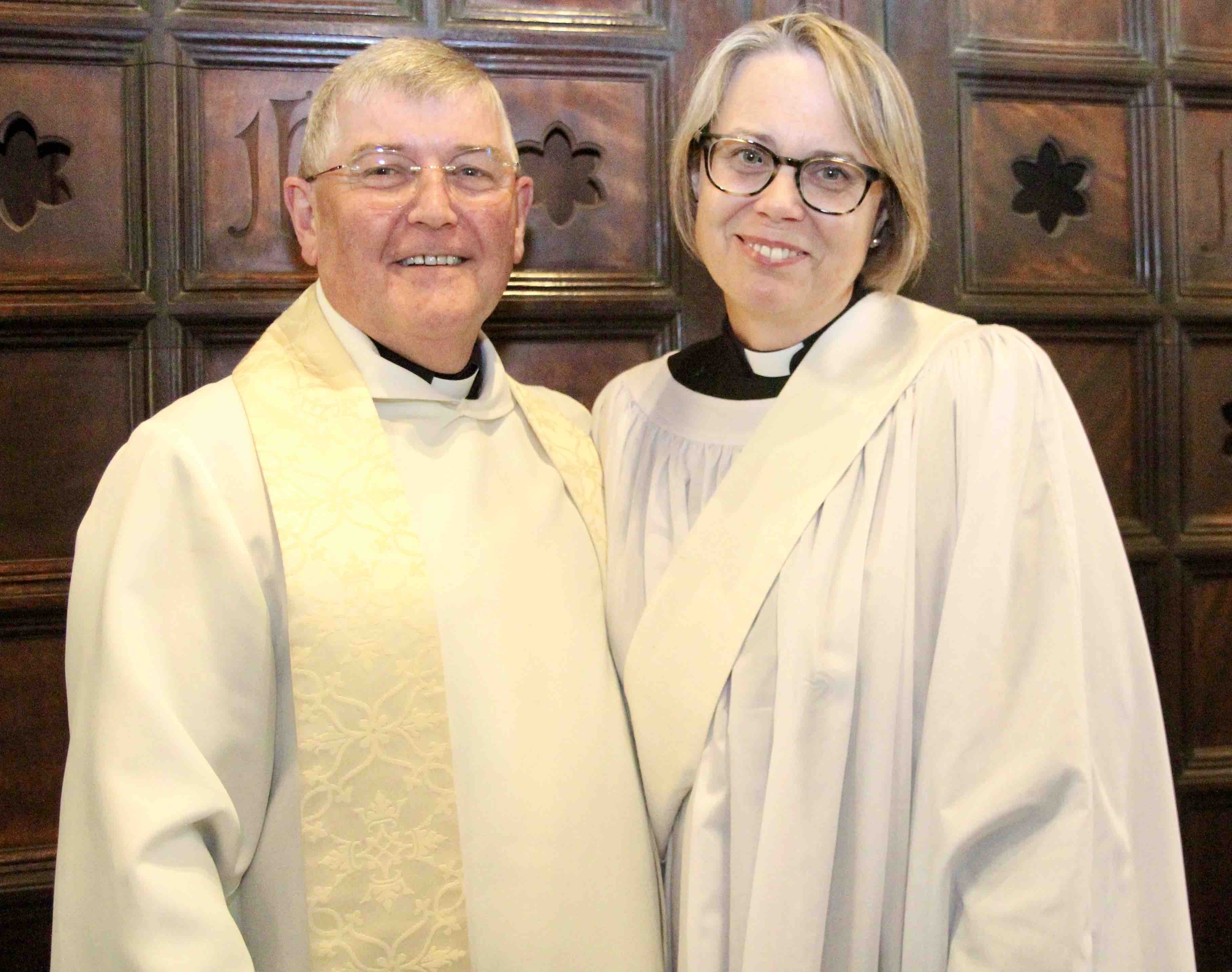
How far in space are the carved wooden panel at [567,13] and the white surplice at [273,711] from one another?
73 cm

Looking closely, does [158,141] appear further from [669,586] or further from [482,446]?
[669,586]

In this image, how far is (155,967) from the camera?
141 centimetres

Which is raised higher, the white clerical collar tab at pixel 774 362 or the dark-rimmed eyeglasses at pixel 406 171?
the dark-rimmed eyeglasses at pixel 406 171

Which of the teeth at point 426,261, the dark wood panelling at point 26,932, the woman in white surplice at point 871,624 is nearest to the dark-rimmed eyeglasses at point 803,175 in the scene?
the woman in white surplice at point 871,624

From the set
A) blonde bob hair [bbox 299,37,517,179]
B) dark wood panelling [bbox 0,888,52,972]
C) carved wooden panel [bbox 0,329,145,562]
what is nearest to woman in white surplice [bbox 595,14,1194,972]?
blonde bob hair [bbox 299,37,517,179]

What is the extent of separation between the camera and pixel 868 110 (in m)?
1.75

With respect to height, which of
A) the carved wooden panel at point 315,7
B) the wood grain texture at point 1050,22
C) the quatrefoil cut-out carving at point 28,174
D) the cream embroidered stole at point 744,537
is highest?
the wood grain texture at point 1050,22

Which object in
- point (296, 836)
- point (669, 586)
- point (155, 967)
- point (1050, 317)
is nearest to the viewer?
point (155, 967)

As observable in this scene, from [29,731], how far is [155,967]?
34.3 inches

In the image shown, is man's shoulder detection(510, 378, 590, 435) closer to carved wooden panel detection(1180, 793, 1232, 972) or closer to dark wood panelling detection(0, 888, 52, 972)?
dark wood panelling detection(0, 888, 52, 972)

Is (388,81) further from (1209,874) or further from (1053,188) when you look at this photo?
(1209,874)

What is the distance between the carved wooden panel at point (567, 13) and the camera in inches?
87.0

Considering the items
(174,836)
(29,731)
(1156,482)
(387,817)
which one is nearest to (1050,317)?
(1156,482)

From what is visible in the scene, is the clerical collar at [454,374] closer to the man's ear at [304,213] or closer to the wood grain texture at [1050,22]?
the man's ear at [304,213]
